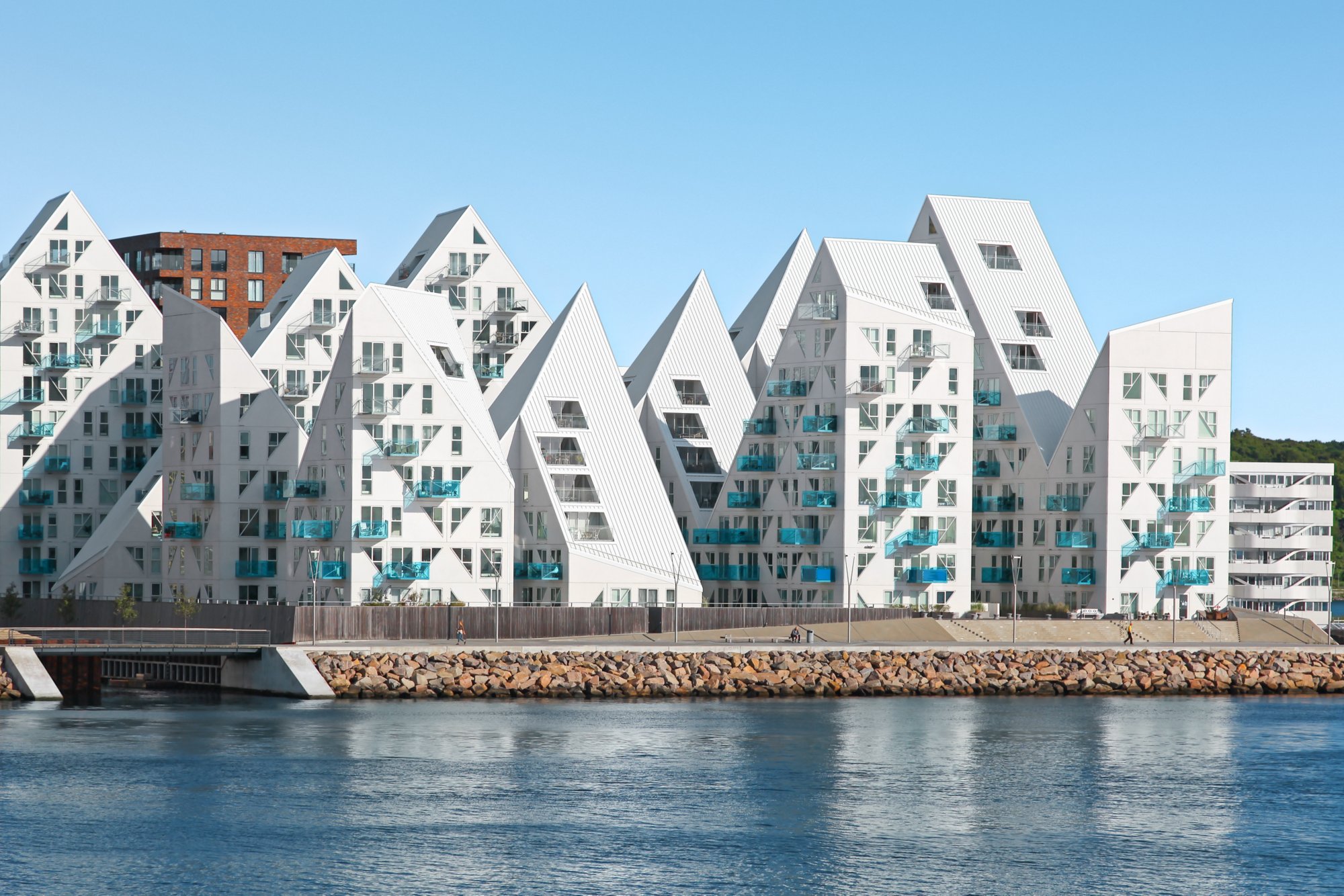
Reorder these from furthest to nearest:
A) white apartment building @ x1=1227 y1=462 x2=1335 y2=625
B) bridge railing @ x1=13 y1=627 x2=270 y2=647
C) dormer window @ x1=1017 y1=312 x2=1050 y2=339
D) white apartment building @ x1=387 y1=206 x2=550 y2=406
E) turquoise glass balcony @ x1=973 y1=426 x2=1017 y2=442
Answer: white apartment building @ x1=1227 y1=462 x2=1335 y2=625 → dormer window @ x1=1017 y1=312 x2=1050 y2=339 → white apartment building @ x1=387 y1=206 x2=550 y2=406 → turquoise glass balcony @ x1=973 y1=426 x2=1017 y2=442 → bridge railing @ x1=13 y1=627 x2=270 y2=647

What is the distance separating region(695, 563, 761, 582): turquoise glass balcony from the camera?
12800 centimetres

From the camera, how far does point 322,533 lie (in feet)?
366

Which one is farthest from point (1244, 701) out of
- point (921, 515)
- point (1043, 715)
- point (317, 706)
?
point (317, 706)

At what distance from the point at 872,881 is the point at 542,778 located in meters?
16.8

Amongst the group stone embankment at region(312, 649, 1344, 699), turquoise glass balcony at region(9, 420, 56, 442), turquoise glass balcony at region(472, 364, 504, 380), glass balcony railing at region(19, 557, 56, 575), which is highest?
turquoise glass balcony at region(472, 364, 504, 380)

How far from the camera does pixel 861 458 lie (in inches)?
4867

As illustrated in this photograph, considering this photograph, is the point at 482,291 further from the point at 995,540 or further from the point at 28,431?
the point at 995,540

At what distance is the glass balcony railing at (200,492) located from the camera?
116500mm

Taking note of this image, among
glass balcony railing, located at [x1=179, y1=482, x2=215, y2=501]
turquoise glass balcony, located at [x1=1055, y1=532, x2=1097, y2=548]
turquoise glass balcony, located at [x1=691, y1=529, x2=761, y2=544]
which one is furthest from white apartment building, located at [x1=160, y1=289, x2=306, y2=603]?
turquoise glass balcony, located at [x1=1055, y1=532, x2=1097, y2=548]

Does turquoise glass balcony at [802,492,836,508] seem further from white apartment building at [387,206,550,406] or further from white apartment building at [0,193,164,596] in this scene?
white apartment building at [0,193,164,596]

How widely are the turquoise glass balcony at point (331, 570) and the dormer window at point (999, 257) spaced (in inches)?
1992

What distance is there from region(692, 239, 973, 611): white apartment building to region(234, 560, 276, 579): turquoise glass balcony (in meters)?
27.8

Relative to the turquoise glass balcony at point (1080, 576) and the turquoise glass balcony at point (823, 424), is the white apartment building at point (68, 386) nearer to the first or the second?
the turquoise glass balcony at point (823, 424)

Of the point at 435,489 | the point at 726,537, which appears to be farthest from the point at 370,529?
the point at 726,537
